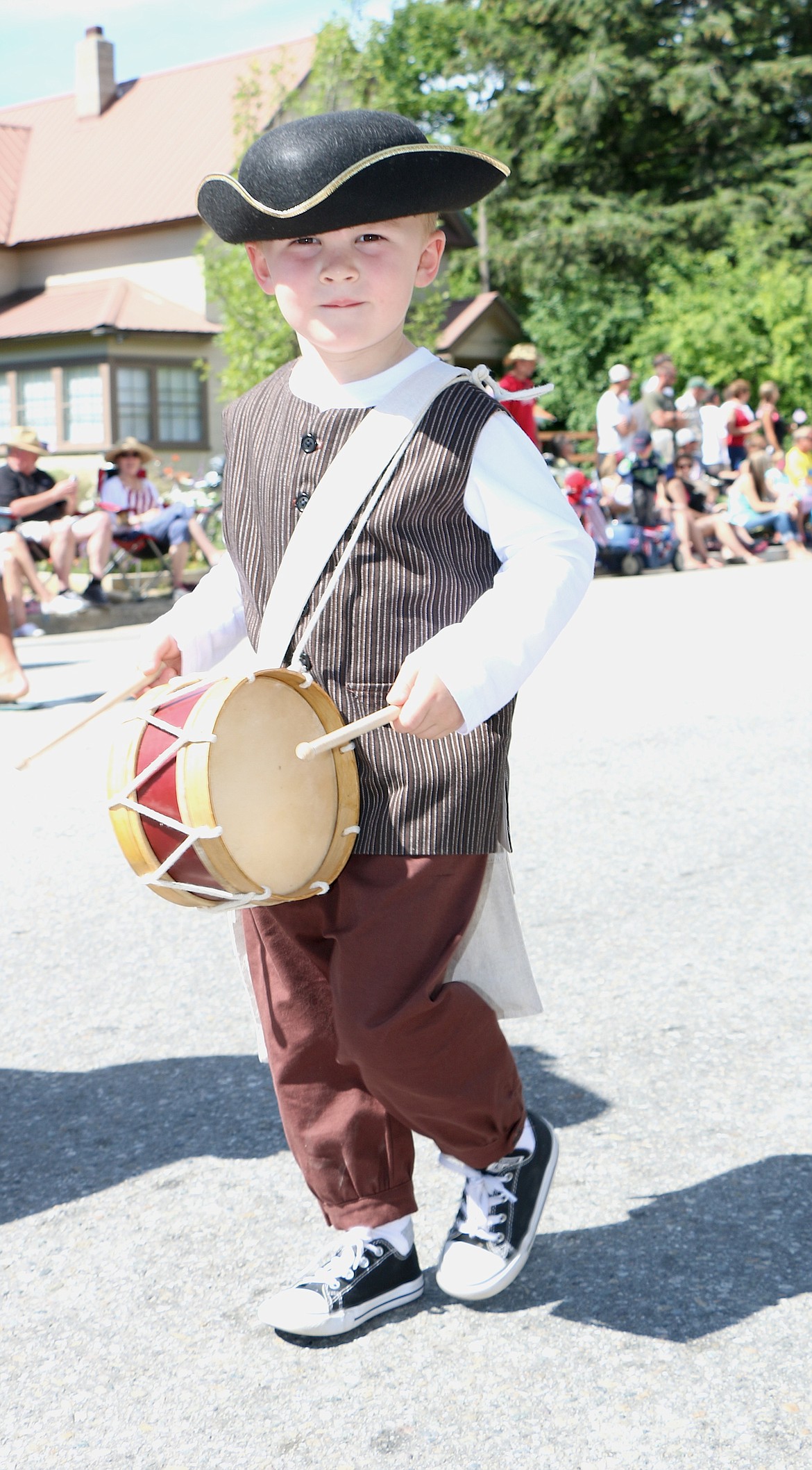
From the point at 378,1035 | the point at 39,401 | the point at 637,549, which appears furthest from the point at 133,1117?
the point at 39,401

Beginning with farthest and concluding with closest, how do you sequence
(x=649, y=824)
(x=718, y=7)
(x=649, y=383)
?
(x=718, y=7) < (x=649, y=383) < (x=649, y=824)

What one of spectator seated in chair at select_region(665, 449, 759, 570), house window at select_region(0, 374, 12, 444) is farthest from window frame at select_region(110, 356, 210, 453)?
spectator seated in chair at select_region(665, 449, 759, 570)

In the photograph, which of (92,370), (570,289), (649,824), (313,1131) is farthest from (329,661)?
(570,289)

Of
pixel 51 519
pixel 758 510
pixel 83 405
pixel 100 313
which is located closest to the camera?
pixel 51 519

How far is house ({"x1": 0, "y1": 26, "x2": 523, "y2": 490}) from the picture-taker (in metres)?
30.1

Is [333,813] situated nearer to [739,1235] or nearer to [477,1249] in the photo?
[477,1249]

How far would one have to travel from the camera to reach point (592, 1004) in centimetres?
382

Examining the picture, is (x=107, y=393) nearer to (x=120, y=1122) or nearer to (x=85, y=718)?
(x=120, y=1122)

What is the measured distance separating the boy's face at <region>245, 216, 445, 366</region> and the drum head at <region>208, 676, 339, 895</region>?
21.3 inches

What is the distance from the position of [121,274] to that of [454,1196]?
3060cm

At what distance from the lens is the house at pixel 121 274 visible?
30141 mm

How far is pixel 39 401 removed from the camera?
103 ft

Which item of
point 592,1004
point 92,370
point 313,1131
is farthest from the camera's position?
point 92,370

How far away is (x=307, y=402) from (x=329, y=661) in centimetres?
41
